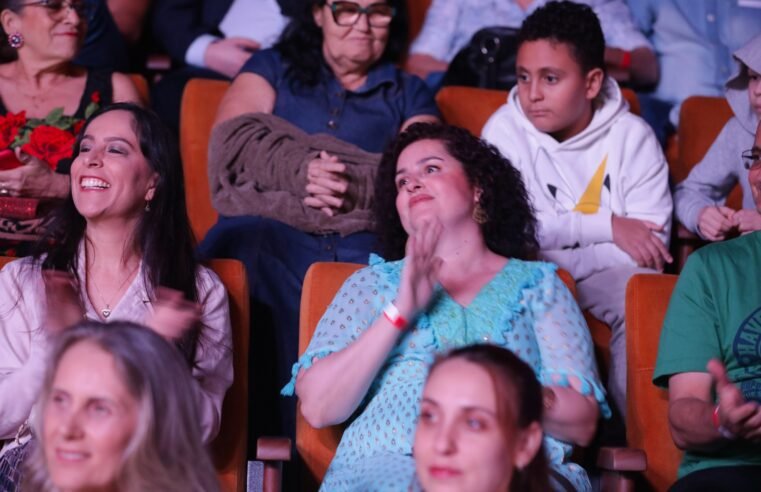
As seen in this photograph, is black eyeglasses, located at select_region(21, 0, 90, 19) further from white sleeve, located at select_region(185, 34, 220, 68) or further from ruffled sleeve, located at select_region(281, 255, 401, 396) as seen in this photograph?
ruffled sleeve, located at select_region(281, 255, 401, 396)

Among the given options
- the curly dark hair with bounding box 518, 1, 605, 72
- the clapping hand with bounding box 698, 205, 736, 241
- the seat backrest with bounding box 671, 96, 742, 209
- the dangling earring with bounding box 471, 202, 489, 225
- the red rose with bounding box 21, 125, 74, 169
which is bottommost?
the clapping hand with bounding box 698, 205, 736, 241

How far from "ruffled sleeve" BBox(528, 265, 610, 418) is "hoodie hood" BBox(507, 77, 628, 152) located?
0.77m

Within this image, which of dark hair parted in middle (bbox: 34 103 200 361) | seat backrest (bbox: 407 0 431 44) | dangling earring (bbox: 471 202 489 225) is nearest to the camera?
dark hair parted in middle (bbox: 34 103 200 361)

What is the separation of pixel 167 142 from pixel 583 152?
3.79 feet

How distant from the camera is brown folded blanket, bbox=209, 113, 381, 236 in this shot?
2.88 m

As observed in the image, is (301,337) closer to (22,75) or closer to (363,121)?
(363,121)

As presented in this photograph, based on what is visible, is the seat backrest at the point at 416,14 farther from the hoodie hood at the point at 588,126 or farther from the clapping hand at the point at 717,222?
the clapping hand at the point at 717,222

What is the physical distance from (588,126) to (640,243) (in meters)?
0.38

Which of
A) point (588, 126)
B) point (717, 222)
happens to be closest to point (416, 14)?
point (588, 126)

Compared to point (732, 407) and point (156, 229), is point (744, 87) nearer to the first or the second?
point (732, 407)

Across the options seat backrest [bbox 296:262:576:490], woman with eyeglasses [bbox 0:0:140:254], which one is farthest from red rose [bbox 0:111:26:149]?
seat backrest [bbox 296:262:576:490]

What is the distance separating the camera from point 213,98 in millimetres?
3293

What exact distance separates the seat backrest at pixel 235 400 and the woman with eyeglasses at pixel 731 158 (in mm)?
1181

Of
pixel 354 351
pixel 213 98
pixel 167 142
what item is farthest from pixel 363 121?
pixel 354 351
